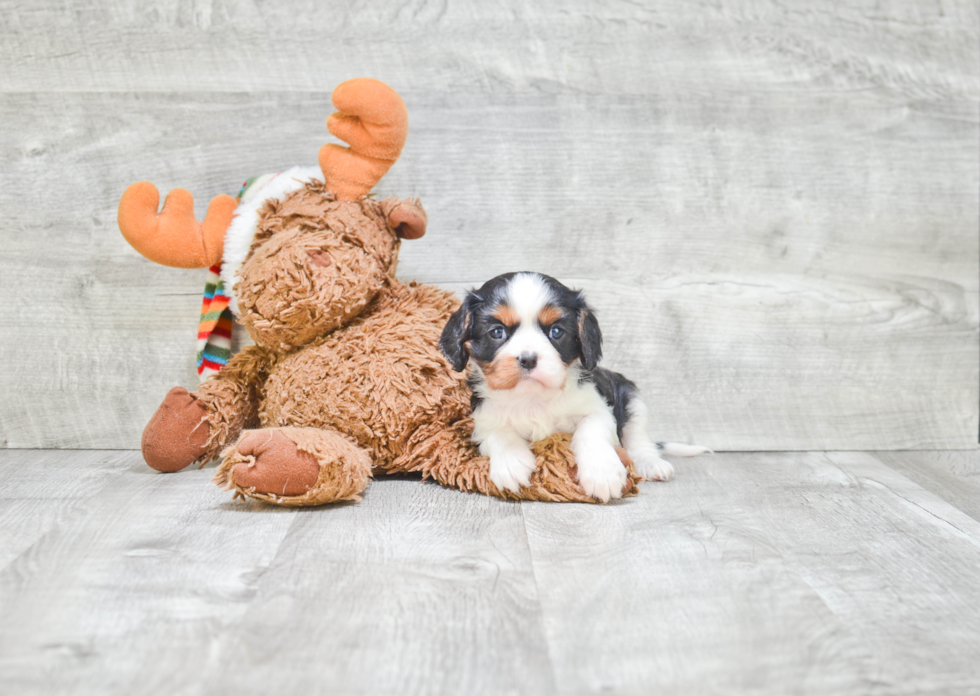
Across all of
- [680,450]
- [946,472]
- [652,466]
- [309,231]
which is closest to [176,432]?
[309,231]

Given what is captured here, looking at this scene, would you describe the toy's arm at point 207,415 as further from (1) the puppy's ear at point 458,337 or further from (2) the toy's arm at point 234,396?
(1) the puppy's ear at point 458,337

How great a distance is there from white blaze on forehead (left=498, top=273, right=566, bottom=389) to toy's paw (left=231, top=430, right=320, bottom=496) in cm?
47

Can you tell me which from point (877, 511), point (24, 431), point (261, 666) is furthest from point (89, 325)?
point (877, 511)

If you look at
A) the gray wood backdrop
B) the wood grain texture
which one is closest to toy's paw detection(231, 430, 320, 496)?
the gray wood backdrop

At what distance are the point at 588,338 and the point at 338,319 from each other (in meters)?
0.59

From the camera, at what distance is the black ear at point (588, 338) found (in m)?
1.86

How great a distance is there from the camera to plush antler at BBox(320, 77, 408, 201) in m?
1.87

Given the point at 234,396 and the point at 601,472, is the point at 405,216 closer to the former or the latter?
the point at 234,396

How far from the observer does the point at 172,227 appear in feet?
6.48

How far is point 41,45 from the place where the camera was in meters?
2.31

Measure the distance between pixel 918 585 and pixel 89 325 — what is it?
7.04 ft

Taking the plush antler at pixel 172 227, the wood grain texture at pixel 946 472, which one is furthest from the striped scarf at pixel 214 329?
the wood grain texture at pixel 946 472

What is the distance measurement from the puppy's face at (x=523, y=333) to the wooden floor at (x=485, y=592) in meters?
0.30

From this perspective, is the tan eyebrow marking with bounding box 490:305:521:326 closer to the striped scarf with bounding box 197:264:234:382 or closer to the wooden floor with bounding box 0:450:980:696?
the wooden floor with bounding box 0:450:980:696
